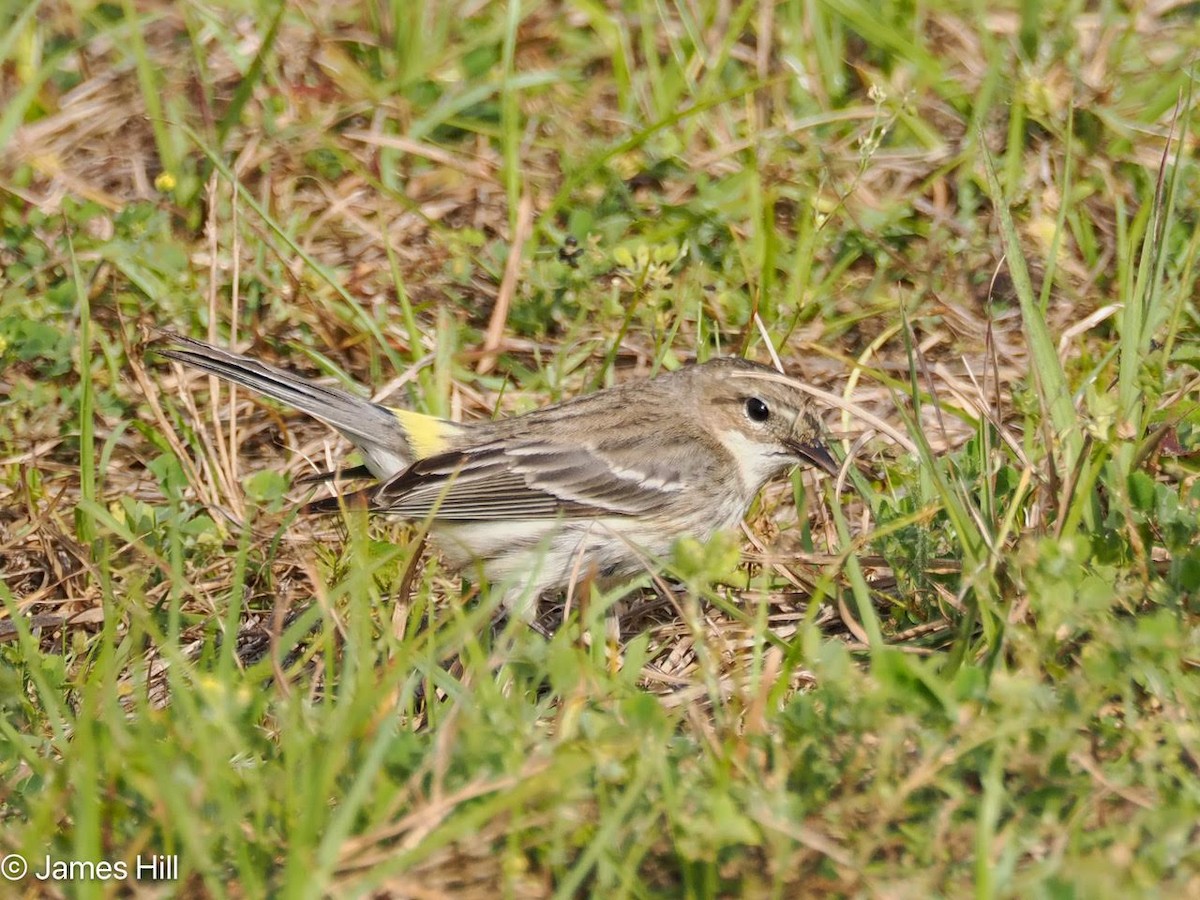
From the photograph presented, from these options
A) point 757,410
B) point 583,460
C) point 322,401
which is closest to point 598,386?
point 583,460

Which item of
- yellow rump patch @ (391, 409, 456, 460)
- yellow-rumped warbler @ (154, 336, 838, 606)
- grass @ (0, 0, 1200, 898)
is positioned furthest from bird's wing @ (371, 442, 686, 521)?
grass @ (0, 0, 1200, 898)

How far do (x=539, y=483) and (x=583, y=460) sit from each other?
0.57ft

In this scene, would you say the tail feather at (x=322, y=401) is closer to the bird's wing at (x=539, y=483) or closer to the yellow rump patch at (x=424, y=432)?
the yellow rump patch at (x=424, y=432)

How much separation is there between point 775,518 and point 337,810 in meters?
2.80

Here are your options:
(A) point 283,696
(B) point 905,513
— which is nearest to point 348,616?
(A) point 283,696

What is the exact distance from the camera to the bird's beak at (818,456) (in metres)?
5.03

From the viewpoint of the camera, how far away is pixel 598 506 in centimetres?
522

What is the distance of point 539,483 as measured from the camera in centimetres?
533

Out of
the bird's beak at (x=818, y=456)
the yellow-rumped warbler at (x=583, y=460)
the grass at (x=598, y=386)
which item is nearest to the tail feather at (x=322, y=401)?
the yellow-rumped warbler at (x=583, y=460)

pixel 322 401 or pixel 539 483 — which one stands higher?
pixel 322 401

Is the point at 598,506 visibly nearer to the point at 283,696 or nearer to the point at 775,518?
the point at 775,518

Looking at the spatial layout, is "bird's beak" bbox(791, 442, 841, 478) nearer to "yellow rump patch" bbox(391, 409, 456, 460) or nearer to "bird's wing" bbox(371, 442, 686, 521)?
"bird's wing" bbox(371, 442, 686, 521)

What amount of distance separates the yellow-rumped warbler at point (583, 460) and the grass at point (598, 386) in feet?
0.65

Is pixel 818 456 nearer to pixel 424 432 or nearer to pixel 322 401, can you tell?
pixel 424 432
